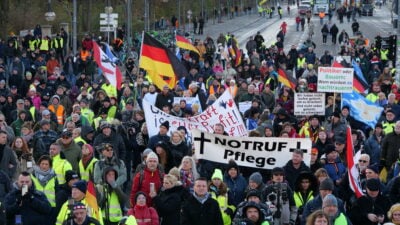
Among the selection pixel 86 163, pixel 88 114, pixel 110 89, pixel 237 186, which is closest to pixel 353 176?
pixel 237 186

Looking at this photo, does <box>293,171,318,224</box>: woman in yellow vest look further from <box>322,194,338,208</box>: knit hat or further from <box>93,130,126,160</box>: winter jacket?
<box>93,130,126,160</box>: winter jacket

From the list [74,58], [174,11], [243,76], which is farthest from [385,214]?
[174,11]

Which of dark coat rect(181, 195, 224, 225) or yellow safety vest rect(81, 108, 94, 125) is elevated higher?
dark coat rect(181, 195, 224, 225)

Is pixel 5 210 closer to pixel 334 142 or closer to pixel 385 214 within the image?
pixel 385 214

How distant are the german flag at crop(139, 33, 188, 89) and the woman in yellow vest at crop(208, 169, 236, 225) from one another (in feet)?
27.8

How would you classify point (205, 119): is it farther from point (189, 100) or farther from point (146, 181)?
point (146, 181)

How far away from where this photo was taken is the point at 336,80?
20.4 m

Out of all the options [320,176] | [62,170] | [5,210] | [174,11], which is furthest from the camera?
[174,11]

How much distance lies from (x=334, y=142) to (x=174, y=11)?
209ft

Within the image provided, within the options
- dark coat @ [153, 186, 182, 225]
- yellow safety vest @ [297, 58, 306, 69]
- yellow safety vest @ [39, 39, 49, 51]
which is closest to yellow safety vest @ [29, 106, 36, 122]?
dark coat @ [153, 186, 182, 225]

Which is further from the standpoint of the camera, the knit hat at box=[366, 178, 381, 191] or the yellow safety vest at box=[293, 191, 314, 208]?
the yellow safety vest at box=[293, 191, 314, 208]

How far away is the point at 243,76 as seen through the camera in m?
28.5

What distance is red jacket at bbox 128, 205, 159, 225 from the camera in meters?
10.9

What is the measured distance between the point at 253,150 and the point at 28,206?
3388 mm
